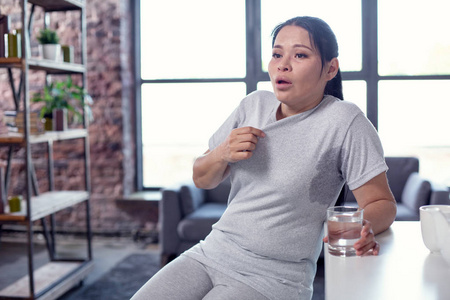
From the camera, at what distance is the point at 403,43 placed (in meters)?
4.21

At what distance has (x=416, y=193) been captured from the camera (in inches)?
134

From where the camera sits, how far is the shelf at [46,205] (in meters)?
2.64

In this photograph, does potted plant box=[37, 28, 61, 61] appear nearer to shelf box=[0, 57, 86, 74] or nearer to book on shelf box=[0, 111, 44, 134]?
shelf box=[0, 57, 86, 74]

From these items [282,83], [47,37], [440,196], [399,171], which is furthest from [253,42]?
[282,83]

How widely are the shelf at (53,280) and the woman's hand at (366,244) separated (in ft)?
7.21

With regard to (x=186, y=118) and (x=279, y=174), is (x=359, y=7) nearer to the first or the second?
(x=186, y=118)

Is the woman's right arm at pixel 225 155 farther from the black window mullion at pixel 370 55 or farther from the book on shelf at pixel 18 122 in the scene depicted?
the black window mullion at pixel 370 55

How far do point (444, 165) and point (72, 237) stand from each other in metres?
3.12

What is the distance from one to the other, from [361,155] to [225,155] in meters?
0.34

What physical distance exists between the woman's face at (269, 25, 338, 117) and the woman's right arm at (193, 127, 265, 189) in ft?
0.44

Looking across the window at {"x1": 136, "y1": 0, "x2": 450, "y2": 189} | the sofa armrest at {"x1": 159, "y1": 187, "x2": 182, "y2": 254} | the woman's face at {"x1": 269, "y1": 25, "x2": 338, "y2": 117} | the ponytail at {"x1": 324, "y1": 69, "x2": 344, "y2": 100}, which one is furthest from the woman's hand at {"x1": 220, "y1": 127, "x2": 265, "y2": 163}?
the window at {"x1": 136, "y1": 0, "x2": 450, "y2": 189}

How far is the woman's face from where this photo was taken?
1307 millimetres

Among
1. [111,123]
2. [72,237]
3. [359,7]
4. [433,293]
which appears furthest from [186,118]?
[433,293]

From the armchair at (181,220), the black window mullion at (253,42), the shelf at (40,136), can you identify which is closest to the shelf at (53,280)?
the armchair at (181,220)
